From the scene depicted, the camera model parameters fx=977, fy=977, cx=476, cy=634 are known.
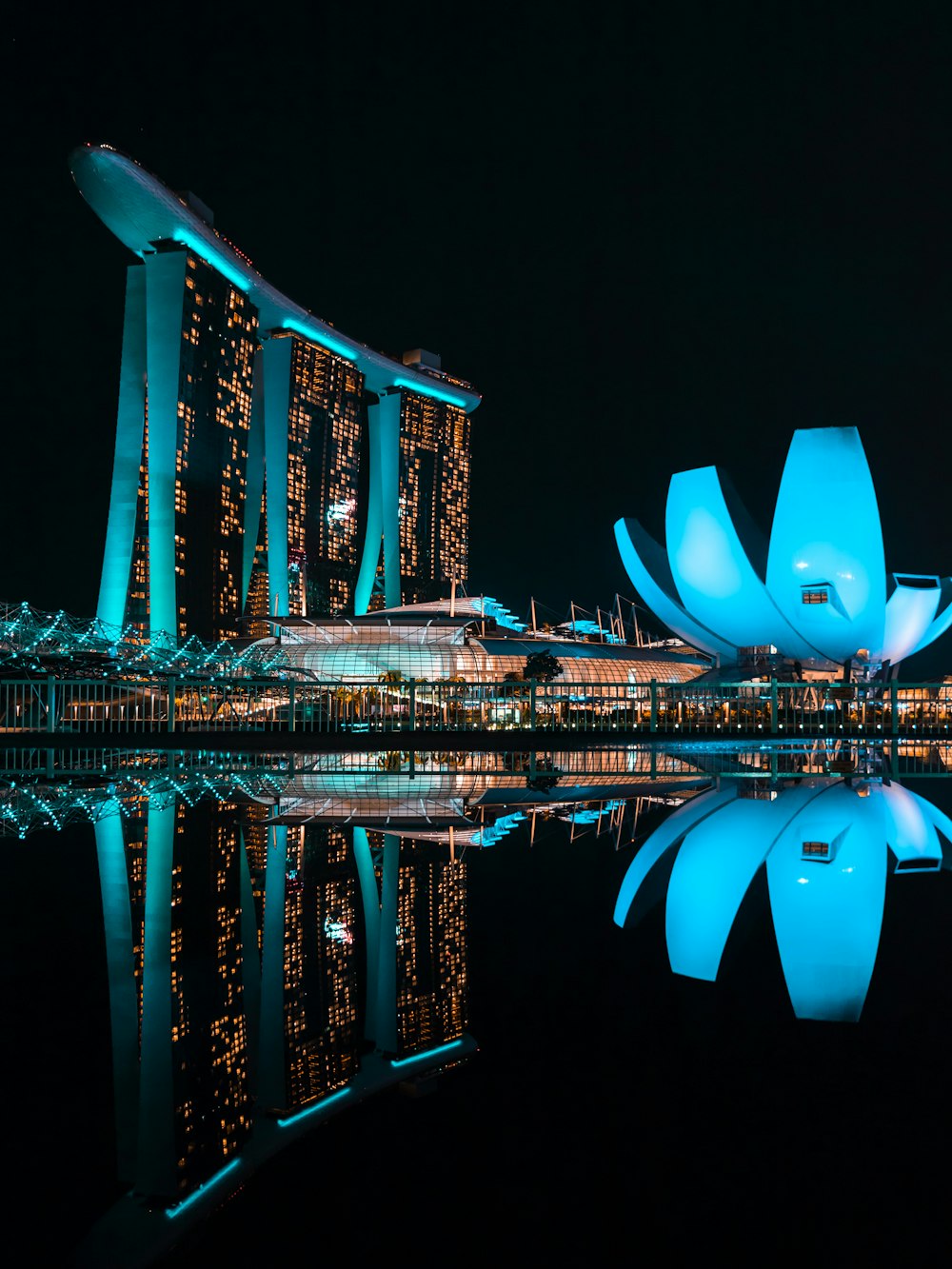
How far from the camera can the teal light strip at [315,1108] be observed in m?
1.71

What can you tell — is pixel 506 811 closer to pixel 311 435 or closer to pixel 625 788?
pixel 625 788

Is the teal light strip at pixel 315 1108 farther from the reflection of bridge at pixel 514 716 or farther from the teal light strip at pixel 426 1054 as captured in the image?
the reflection of bridge at pixel 514 716

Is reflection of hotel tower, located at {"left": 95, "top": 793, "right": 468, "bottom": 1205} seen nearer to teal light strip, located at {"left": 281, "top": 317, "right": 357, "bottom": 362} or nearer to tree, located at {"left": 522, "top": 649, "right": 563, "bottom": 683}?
tree, located at {"left": 522, "top": 649, "right": 563, "bottom": 683}

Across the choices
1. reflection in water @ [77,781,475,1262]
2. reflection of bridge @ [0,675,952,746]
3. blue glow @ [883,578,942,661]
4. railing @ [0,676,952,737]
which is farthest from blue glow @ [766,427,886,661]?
reflection in water @ [77,781,475,1262]

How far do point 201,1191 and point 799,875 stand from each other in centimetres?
282

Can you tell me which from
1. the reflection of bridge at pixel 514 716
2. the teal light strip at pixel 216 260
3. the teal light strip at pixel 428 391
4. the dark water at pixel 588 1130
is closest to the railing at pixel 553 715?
the reflection of bridge at pixel 514 716

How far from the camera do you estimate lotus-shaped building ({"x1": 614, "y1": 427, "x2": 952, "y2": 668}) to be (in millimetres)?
30031

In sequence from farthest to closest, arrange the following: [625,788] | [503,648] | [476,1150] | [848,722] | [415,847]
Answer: [503,648] → [848,722] → [625,788] → [415,847] → [476,1150]

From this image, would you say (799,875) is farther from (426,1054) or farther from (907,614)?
(907,614)

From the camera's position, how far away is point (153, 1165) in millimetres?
1554

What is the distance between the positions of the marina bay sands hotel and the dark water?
41.1 meters

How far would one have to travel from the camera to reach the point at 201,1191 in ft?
4.85

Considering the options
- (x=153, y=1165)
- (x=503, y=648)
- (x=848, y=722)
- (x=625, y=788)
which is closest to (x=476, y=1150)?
(x=153, y=1165)

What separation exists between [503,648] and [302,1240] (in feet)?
123
